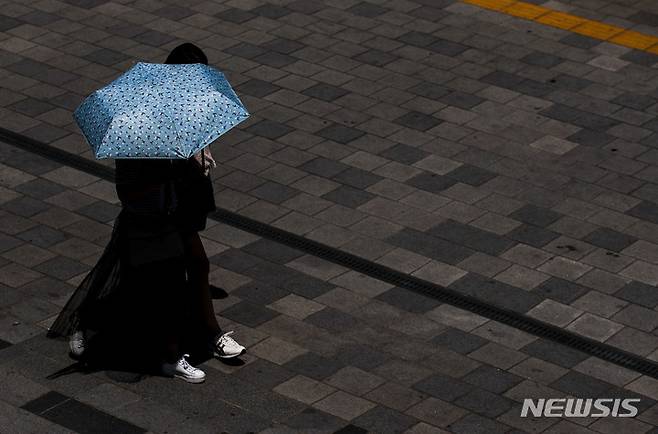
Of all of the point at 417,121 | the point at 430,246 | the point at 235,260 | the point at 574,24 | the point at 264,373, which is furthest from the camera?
the point at 574,24

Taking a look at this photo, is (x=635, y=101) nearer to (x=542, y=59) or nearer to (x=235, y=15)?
(x=542, y=59)

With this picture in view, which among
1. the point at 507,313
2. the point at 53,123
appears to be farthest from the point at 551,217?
the point at 53,123

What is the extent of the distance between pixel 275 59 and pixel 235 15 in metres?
1.26

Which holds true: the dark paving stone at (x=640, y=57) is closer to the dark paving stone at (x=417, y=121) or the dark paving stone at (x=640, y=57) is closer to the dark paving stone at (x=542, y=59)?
the dark paving stone at (x=542, y=59)

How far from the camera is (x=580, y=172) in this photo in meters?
12.0

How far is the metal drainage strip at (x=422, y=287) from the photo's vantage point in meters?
9.61

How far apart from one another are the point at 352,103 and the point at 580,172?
227 cm

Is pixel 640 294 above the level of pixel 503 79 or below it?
below

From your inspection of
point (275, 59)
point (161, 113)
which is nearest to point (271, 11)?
point (275, 59)

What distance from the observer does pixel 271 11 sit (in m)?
15.2

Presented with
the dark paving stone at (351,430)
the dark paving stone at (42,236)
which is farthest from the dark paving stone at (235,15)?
the dark paving stone at (351,430)

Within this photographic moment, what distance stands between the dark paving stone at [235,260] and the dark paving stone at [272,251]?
2.4 inches

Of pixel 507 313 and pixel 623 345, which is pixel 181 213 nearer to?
pixel 507 313

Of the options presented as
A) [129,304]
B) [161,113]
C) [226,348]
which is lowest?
[226,348]
